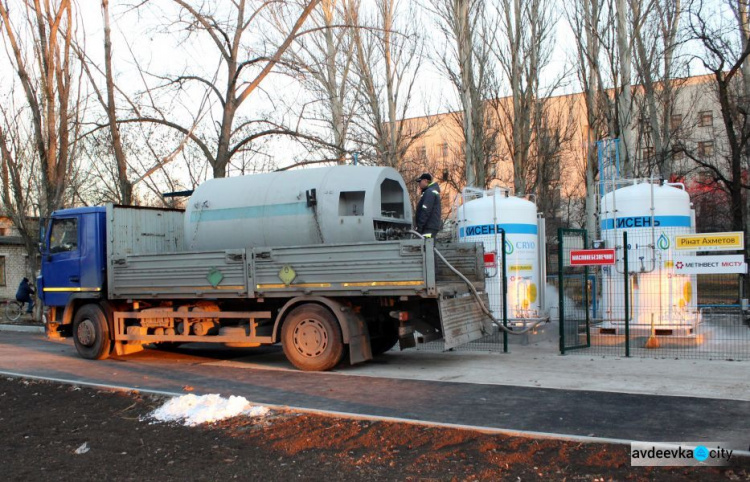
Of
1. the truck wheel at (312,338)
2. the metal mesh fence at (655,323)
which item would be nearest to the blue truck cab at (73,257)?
the truck wheel at (312,338)

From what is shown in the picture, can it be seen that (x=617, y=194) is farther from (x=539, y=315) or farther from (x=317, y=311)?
(x=317, y=311)

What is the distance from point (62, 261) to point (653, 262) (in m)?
11.7

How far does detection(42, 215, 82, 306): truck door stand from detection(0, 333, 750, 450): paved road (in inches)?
58.5

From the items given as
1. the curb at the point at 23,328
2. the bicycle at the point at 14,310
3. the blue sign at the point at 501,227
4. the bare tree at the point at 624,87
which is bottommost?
the curb at the point at 23,328

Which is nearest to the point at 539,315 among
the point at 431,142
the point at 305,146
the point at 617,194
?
the point at 617,194

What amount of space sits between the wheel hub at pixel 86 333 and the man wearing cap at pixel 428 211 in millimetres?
6632

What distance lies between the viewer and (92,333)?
12664 mm

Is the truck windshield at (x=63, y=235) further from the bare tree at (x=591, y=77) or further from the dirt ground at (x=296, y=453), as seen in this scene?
the bare tree at (x=591, y=77)

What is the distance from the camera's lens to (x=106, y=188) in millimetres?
27500

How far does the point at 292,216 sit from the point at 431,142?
152 ft

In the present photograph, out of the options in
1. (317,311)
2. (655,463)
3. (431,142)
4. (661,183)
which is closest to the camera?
(655,463)

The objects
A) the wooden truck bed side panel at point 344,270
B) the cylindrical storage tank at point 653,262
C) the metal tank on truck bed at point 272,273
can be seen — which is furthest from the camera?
the cylindrical storage tank at point 653,262

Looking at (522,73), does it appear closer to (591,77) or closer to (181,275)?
(591,77)

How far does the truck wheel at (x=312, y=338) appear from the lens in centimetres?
1032
